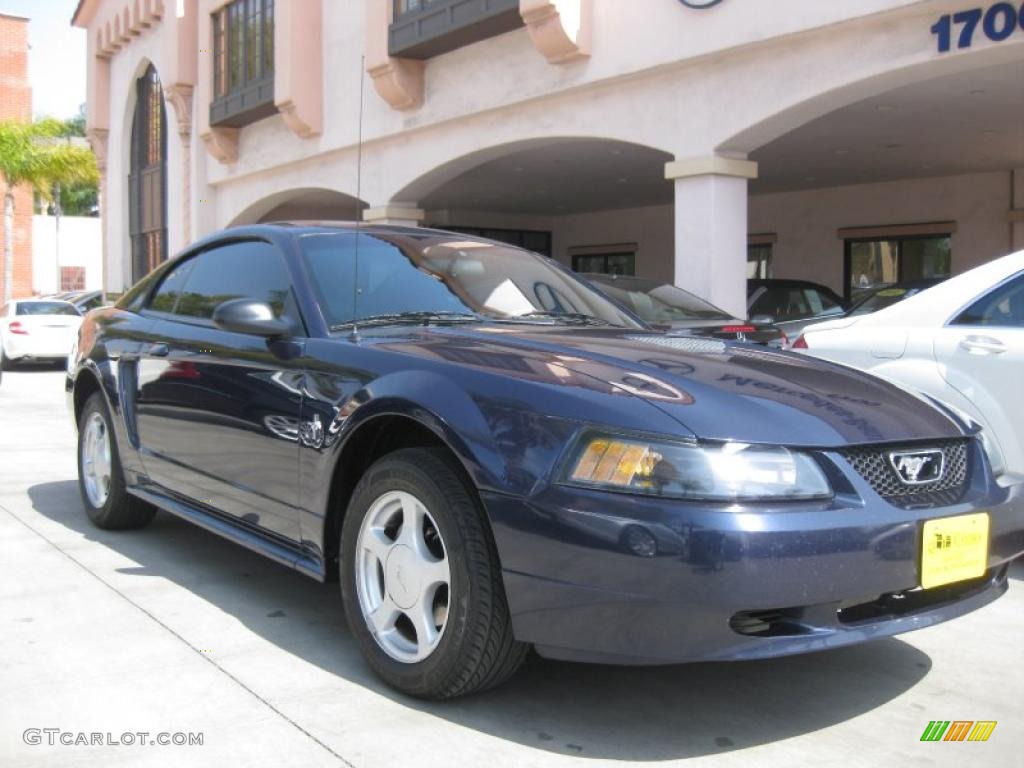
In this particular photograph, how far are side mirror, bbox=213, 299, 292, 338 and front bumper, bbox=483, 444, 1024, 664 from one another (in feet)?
4.19

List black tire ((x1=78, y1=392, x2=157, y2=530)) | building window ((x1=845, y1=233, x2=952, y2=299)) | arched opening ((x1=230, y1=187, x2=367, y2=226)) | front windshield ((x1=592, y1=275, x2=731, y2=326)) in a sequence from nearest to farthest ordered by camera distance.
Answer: black tire ((x1=78, y1=392, x2=157, y2=530)), front windshield ((x1=592, y1=275, x2=731, y2=326)), building window ((x1=845, y1=233, x2=952, y2=299)), arched opening ((x1=230, y1=187, x2=367, y2=226))

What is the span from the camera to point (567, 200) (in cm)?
2291

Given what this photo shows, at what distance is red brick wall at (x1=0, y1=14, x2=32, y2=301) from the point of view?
41406 millimetres

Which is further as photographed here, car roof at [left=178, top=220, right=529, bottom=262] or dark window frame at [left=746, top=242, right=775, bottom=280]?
dark window frame at [left=746, top=242, right=775, bottom=280]

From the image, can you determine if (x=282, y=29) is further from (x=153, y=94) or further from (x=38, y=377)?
(x=153, y=94)

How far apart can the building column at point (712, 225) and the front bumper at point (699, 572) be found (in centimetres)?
864

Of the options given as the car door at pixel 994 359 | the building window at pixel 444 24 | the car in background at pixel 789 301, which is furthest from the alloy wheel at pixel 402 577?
the building window at pixel 444 24

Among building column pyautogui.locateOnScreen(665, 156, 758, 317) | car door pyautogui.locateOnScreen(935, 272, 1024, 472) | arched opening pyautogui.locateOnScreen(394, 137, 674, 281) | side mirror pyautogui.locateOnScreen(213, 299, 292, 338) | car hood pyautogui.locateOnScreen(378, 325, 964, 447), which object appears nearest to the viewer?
car hood pyautogui.locateOnScreen(378, 325, 964, 447)

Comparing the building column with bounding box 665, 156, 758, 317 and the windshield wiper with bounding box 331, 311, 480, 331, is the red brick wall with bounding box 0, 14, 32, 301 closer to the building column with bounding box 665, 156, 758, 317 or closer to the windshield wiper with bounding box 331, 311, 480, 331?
the building column with bounding box 665, 156, 758, 317

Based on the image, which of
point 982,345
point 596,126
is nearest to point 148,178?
point 596,126

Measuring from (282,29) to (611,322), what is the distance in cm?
1522

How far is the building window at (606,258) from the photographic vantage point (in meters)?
24.6

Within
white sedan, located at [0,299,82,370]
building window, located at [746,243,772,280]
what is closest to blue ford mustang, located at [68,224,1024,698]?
white sedan, located at [0,299,82,370]

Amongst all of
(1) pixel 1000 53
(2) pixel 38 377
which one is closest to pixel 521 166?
(2) pixel 38 377
